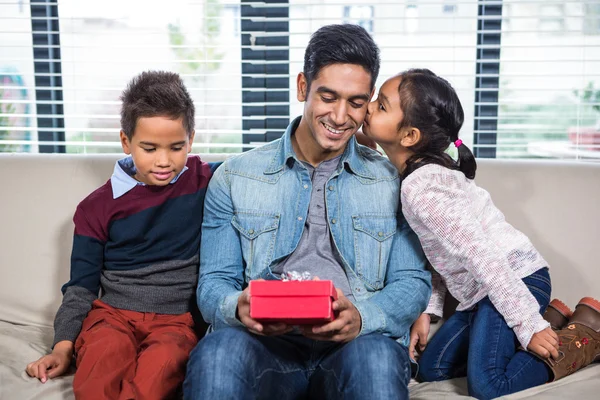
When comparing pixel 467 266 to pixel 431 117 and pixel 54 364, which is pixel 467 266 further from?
pixel 54 364

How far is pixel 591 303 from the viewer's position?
1.74 m

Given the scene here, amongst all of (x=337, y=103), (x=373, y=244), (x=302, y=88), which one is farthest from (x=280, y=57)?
(x=373, y=244)

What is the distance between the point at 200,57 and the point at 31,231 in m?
1.09

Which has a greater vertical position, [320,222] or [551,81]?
[551,81]

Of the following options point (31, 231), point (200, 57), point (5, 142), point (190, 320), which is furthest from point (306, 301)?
point (5, 142)

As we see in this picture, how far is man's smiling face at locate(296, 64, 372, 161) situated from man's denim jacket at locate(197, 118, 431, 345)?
0.26ft

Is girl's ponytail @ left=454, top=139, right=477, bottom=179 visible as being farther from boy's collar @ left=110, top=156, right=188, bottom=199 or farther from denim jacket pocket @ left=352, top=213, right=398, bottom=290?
boy's collar @ left=110, top=156, right=188, bottom=199

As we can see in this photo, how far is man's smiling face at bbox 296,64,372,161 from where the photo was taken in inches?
61.7

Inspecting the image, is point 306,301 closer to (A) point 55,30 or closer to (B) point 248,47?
(B) point 248,47

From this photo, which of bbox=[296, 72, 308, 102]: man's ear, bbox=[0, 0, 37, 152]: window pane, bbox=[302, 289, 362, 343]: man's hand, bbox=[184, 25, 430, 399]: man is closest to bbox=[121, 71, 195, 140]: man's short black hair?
bbox=[184, 25, 430, 399]: man

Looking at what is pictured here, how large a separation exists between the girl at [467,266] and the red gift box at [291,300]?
0.42m

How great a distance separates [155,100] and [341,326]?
0.71 meters

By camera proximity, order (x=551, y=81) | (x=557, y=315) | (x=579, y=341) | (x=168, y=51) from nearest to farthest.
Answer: (x=579, y=341), (x=557, y=315), (x=168, y=51), (x=551, y=81)

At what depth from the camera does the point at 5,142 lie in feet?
9.16
